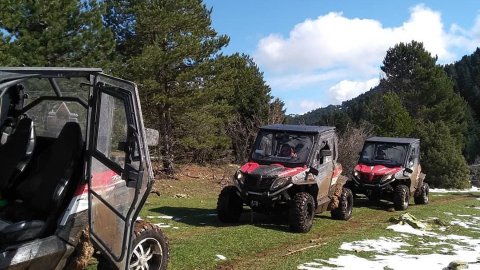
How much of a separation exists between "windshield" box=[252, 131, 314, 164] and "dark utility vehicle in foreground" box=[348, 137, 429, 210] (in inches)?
202

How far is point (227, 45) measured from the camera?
1112 inches

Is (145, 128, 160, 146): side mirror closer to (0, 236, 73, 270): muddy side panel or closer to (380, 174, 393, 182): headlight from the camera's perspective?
(0, 236, 73, 270): muddy side panel

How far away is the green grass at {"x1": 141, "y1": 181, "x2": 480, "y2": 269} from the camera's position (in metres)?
7.70

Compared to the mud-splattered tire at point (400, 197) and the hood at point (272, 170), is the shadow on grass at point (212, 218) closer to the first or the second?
Answer: the hood at point (272, 170)

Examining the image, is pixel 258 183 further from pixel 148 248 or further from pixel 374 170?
pixel 374 170

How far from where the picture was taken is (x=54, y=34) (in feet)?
61.7

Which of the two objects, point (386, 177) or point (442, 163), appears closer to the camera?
point (386, 177)

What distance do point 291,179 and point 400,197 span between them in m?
6.20

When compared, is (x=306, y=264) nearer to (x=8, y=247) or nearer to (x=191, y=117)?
(x=8, y=247)

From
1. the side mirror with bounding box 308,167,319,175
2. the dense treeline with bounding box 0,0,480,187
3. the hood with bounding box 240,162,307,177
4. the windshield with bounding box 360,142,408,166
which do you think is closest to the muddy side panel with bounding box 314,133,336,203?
the side mirror with bounding box 308,167,319,175

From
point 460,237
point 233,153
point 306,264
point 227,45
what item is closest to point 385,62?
point 233,153

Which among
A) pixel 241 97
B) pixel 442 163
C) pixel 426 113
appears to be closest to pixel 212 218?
pixel 241 97

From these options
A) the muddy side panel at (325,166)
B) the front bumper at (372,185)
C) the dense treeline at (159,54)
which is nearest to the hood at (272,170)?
the muddy side panel at (325,166)

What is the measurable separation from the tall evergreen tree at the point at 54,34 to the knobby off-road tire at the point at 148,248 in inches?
Result: 444
